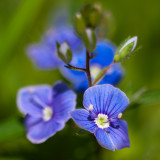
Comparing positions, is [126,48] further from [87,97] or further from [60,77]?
[60,77]

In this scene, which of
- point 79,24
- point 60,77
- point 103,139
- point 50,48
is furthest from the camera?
point 50,48

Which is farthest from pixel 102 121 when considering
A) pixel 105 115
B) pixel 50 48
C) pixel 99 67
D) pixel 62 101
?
pixel 50 48

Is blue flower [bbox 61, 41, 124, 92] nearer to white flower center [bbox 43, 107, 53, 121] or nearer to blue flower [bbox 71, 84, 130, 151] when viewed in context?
white flower center [bbox 43, 107, 53, 121]

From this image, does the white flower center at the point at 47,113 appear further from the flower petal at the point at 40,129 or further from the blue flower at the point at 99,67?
the blue flower at the point at 99,67

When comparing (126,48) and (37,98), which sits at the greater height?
(126,48)

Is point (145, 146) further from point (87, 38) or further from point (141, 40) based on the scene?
point (87, 38)
